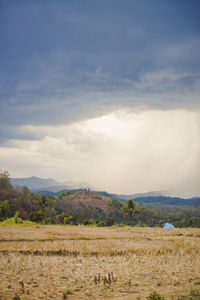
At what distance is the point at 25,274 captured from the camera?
12.9 metres

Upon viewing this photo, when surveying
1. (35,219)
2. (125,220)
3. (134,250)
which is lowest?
(125,220)

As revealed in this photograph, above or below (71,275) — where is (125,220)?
below

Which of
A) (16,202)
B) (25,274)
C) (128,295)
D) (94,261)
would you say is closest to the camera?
(128,295)

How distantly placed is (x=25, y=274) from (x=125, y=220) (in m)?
182

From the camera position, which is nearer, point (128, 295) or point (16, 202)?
point (128, 295)

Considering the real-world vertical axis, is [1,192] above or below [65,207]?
above

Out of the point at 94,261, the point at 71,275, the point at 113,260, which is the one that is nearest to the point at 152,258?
the point at 113,260

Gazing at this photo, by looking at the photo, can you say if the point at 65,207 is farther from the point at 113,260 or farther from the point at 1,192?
the point at 113,260

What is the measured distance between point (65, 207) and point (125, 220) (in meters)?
45.6

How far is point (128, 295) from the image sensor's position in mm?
10477

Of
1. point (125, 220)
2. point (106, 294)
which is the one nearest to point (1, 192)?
point (125, 220)

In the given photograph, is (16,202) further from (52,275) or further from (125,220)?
(52,275)

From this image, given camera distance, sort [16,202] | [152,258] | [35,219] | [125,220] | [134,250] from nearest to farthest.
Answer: [152,258] < [134,250] < [35,219] < [16,202] < [125,220]

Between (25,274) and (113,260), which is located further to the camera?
(113,260)
